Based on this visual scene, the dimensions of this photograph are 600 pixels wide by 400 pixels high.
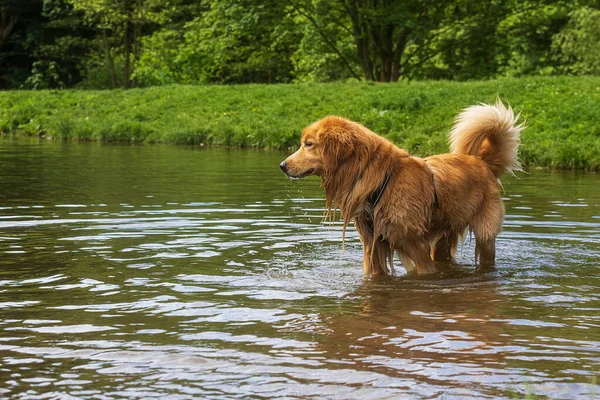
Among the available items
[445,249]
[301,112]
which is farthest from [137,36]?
[445,249]

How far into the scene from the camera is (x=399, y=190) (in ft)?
24.7

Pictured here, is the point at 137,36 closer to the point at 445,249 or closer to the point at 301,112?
the point at 301,112

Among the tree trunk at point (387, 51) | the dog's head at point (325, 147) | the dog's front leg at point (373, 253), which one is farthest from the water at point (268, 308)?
the tree trunk at point (387, 51)

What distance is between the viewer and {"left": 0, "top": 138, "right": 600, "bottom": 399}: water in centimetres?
476

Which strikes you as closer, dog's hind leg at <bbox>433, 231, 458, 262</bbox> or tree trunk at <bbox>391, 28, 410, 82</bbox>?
dog's hind leg at <bbox>433, 231, 458, 262</bbox>

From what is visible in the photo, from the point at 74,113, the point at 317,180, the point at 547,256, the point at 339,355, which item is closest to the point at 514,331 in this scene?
the point at 339,355

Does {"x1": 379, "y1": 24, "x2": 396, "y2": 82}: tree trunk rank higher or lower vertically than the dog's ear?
higher

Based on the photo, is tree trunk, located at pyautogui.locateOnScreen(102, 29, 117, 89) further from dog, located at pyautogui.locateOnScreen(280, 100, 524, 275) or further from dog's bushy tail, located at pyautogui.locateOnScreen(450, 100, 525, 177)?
dog, located at pyautogui.locateOnScreen(280, 100, 524, 275)

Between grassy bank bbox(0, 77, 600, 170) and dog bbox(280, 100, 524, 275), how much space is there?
981 centimetres

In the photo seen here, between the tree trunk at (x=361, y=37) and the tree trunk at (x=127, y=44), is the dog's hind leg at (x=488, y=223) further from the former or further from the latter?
the tree trunk at (x=127, y=44)

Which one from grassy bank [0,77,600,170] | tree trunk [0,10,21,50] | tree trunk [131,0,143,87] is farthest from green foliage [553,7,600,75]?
tree trunk [0,10,21,50]

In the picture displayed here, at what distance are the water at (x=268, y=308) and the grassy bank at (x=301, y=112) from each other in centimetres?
699

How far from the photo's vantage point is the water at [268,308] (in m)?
4.76

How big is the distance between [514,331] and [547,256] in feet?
10.4
